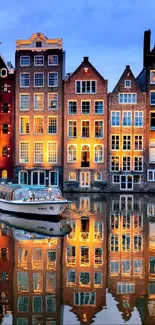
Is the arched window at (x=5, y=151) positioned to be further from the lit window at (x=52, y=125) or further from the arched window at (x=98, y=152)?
the arched window at (x=98, y=152)

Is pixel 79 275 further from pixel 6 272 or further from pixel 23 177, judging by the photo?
pixel 23 177

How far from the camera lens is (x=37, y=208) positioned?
2998 centimetres

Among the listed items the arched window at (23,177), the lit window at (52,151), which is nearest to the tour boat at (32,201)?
the lit window at (52,151)

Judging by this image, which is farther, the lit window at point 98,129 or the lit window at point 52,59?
A: the lit window at point 52,59

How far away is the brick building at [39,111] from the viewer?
196 feet

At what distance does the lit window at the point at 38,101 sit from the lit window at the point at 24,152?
5.00m

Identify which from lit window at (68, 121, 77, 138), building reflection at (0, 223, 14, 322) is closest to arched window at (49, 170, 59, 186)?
lit window at (68, 121, 77, 138)

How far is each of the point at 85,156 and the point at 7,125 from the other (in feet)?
37.0

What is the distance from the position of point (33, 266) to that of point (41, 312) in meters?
4.66

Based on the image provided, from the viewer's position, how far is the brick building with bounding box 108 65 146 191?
59219 mm

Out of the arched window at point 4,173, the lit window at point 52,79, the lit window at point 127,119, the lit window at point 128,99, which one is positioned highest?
the lit window at point 52,79

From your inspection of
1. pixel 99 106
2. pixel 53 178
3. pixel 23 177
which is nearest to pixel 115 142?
pixel 99 106

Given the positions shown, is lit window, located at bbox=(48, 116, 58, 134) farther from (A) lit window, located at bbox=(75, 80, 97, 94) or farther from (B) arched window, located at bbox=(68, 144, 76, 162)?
(A) lit window, located at bbox=(75, 80, 97, 94)

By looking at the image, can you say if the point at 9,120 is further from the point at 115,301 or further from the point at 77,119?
the point at 115,301
